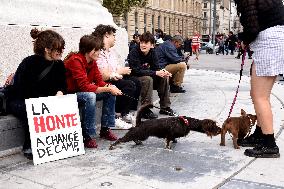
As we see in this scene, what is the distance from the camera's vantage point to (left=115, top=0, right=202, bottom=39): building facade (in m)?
58.5

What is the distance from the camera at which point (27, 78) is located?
4.51 m

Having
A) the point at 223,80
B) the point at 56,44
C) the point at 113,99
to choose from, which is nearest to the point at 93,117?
the point at 113,99

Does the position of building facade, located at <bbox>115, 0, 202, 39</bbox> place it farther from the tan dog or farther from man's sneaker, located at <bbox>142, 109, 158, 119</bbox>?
the tan dog

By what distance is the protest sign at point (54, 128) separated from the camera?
14.5 feet

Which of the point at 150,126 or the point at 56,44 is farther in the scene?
the point at 150,126

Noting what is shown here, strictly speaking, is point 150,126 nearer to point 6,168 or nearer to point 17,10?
point 6,168

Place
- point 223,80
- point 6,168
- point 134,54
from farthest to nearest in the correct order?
point 223,80 → point 134,54 → point 6,168

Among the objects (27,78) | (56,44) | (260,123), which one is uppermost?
(56,44)

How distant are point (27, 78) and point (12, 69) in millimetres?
1561

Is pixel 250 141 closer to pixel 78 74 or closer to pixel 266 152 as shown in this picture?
pixel 266 152

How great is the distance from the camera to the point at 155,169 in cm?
415

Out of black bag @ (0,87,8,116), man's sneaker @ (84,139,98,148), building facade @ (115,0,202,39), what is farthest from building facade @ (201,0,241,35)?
black bag @ (0,87,8,116)

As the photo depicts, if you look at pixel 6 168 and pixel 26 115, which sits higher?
pixel 26 115

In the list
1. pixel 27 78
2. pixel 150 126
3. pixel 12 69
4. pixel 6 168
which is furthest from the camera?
pixel 12 69
